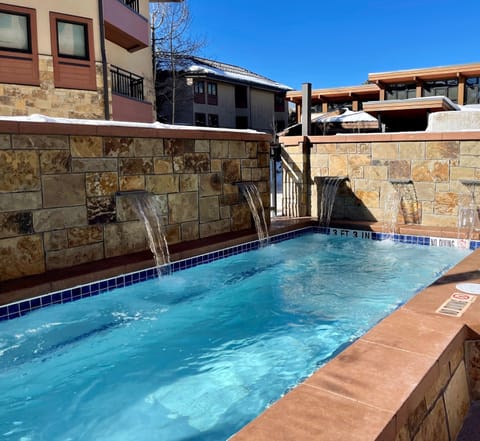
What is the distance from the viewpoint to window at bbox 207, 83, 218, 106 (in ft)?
93.8

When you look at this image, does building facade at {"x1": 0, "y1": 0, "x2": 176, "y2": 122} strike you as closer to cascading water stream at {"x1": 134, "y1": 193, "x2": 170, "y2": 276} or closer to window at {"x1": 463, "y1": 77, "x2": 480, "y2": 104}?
cascading water stream at {"x1": 134, "y1": 193, "x2": 170, "y2": 276}

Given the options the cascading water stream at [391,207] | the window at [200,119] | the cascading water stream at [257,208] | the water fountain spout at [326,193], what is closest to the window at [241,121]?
the window at [200,119]

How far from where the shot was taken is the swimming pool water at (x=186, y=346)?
122 inches

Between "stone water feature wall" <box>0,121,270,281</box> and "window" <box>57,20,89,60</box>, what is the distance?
8701 millimetres

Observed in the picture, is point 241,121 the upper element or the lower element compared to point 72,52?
lower

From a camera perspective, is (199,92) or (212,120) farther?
(212,120)

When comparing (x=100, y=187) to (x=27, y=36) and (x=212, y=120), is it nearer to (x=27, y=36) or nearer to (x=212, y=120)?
(x=27, y=36)

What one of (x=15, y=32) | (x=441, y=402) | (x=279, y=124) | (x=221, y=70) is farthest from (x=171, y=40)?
(x=441, y=402)

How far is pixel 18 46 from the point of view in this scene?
12781 mm

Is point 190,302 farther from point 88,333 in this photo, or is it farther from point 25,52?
point 25,52

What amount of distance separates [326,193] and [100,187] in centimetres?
562

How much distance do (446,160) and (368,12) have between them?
2128cm

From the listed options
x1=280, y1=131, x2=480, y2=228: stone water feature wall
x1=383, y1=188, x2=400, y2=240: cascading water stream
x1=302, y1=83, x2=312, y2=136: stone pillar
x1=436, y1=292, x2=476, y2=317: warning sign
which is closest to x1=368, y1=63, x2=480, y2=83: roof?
x1=302, y1=83, x2=312, y2=136: stone pillar

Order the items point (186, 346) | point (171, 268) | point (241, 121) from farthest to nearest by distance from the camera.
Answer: point (241, 121) < point (171, 268) < point (186, 346)
